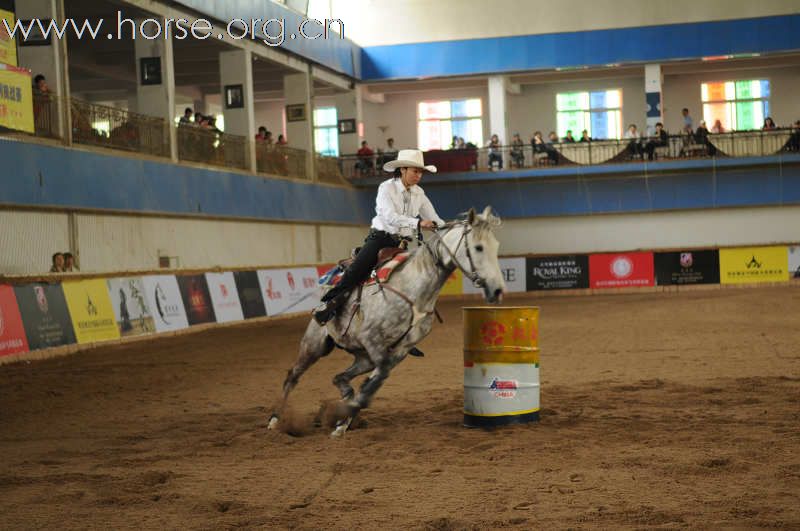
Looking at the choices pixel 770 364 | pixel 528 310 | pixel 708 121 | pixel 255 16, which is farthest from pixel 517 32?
pixel 528 310

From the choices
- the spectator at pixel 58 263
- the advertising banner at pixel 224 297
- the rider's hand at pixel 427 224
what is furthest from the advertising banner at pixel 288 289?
the rider's hand at pixel 427 224

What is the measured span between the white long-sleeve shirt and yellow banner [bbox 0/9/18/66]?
12.4 m

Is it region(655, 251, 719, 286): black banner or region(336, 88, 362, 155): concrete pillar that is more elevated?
region(336, 88, 362, 155): concrete pillar

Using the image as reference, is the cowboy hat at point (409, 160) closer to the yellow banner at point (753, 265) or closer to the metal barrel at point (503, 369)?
the metal barrel at point (503, 369)

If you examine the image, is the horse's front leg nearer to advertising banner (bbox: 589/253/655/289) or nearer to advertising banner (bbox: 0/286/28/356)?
advertising banner (bbox: 0/286/28/356)

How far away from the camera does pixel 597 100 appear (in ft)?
161

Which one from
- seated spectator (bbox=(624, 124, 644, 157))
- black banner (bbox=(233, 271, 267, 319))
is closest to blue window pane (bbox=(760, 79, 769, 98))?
seated spectator (bbox=(624, 124, 644, 157))

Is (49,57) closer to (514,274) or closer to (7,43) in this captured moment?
(7,43)

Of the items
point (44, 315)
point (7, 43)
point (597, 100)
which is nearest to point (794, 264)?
point (597, 100)

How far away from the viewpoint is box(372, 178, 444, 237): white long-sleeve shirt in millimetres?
10391

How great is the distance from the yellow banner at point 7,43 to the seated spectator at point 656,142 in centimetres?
2804

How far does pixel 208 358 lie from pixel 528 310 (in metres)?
10.6

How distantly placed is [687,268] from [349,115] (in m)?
17.0

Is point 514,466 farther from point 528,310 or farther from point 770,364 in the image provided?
point 770,364
